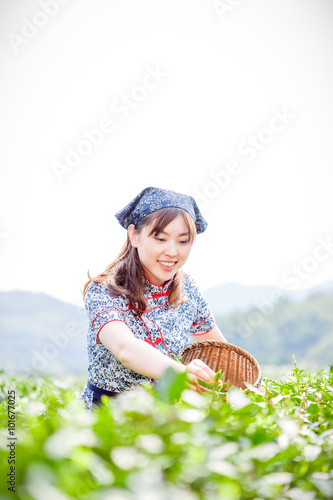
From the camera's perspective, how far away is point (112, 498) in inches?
13.9

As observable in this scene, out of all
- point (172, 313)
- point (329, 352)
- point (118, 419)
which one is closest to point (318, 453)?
point (118, 419)

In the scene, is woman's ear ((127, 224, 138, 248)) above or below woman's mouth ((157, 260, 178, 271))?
above

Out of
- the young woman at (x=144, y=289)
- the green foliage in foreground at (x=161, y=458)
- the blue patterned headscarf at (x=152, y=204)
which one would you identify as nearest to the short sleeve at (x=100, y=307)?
the young woman at (x=144, y=289)

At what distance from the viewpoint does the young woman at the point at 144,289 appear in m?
1.85

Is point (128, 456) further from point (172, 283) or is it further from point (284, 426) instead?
point (172, 283)

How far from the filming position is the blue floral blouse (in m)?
1.76

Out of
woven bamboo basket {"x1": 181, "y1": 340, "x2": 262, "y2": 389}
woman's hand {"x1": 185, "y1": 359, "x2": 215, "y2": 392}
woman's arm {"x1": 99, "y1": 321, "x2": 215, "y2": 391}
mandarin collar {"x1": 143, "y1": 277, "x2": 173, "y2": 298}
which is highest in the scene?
mandarin collar {"x1": 143, "y1": 277, "x2": 173, "y2": 298}

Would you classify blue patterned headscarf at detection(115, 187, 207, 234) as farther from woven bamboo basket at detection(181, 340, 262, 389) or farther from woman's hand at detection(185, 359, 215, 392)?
woman's hand at detection(185, 359, 215, 392)

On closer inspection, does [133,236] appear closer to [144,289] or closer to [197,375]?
[144,289]

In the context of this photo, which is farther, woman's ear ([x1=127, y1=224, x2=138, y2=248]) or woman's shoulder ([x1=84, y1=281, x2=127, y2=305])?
woman's ear ([x1=127, y1=224, x2=138, y2=248])

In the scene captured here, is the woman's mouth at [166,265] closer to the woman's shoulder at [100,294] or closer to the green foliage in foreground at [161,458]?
→ the woman's shoulder at [100,294]

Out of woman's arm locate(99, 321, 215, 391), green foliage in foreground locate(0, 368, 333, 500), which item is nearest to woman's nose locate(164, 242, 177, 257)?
woman's arm locate(99, 321, 215, 391)

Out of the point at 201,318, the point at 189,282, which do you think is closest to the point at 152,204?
the point at 189,282

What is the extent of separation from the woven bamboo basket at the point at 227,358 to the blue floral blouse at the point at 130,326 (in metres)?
A: 0.11
